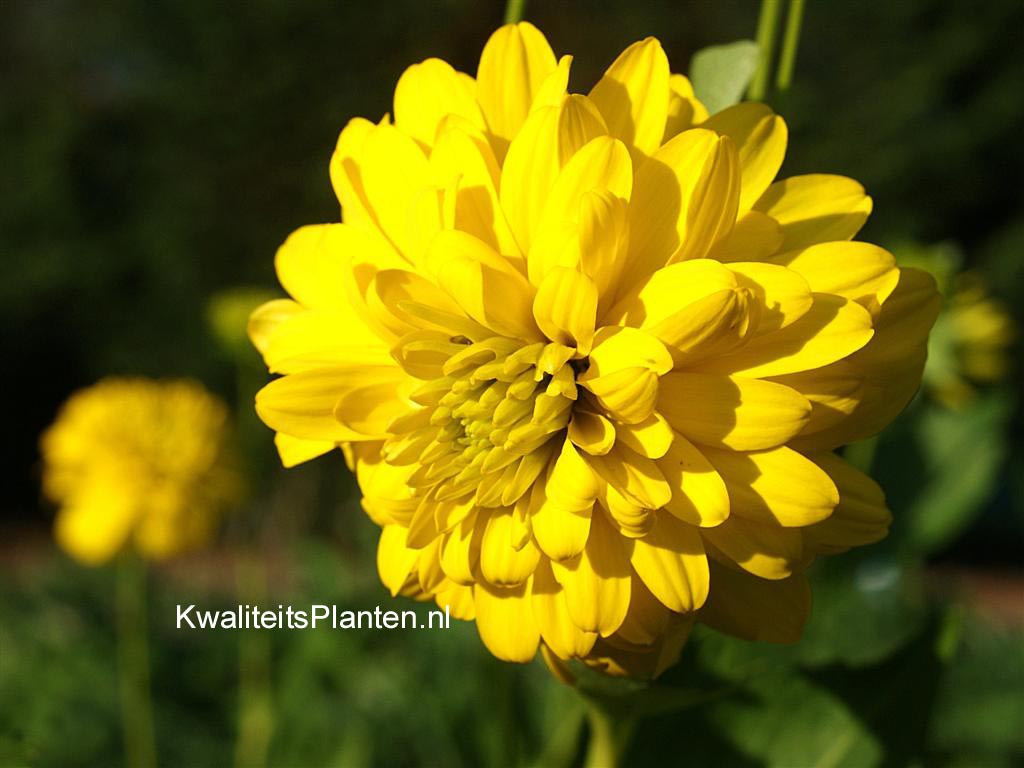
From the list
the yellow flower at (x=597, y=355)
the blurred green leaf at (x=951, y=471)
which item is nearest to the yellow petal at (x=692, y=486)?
the yellow flower at (x=597, y=355)

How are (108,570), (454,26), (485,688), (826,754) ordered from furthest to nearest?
(454,26) < (108,570) < (485,688) < (826,754)

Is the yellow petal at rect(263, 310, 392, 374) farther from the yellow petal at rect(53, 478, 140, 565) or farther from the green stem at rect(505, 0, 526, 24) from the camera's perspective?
the yellow petal at rect(53, 478, 140, 565)

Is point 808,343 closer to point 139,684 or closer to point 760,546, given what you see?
point 760,546

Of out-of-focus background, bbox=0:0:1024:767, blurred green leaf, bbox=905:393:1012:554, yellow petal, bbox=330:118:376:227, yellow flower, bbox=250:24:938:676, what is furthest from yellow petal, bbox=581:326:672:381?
out-of-focus background, bbox=0:0:1024:767

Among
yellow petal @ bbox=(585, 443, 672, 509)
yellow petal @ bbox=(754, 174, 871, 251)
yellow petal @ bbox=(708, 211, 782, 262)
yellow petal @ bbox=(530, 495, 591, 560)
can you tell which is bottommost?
yellow petal @ bbox=(530, 495, 591, 560)

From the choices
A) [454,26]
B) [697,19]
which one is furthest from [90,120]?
[697,19]

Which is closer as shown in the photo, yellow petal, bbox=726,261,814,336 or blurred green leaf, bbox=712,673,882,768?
yellow petal, bbox=726,261,814,336

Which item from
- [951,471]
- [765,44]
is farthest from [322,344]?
[951,471]

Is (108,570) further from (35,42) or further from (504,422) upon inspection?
(35,42)
